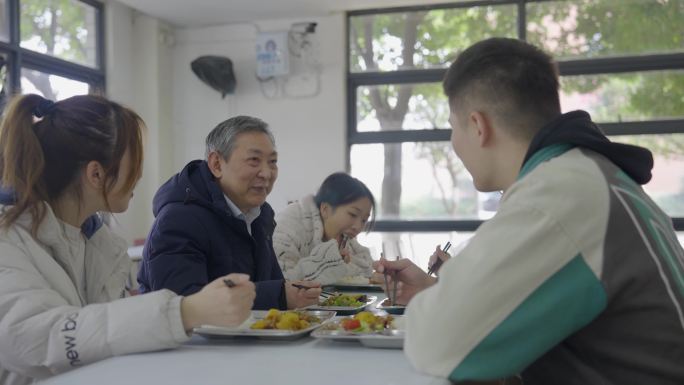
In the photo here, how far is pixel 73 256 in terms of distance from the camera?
1.58m

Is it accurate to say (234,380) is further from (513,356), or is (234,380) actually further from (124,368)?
(513,356)

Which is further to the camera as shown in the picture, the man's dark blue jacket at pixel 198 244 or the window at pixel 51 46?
the window at pixel 51 46

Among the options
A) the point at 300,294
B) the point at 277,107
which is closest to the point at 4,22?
the point at 277,107

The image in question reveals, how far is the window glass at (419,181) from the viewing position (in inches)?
220

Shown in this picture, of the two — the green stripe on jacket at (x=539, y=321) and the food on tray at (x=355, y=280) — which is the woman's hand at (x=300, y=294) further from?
the green stripe on jacket at (x=539, y=321)

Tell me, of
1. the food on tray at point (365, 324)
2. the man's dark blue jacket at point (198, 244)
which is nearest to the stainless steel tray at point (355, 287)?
the man's dark blue jacket at point (198, 244)

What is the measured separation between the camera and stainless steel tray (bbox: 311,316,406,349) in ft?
4.50

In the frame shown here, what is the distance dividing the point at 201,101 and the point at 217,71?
401 millimetres

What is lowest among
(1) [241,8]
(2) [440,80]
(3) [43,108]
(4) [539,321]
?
(4) [539,321]

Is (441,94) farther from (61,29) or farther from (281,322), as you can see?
(281,322)

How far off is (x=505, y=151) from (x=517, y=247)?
1.26 feet

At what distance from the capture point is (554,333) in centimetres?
102

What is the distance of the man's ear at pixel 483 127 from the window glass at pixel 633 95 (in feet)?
13.5

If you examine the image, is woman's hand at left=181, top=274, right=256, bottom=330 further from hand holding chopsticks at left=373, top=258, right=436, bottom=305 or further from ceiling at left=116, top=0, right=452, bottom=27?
ceiling at left=116, top=0, right=452, bottom=27
